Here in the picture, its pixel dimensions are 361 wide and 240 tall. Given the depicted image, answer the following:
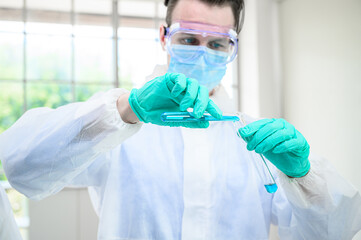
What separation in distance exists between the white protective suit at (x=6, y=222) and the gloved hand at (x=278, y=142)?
2.39 ft

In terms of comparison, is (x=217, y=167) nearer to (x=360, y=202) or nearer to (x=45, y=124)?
(x=360, y=202)

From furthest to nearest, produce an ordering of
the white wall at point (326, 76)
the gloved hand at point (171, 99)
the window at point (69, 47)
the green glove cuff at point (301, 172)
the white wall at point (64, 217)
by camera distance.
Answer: the window at point (69, 47)
the white wall at point (64, 217)
the white wall at point (326, 76)
the green glove cuff at point (301, 172)
the gloved hand at point (171, 99)

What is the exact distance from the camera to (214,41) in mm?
1266

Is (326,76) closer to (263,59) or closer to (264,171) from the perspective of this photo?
(263,59)

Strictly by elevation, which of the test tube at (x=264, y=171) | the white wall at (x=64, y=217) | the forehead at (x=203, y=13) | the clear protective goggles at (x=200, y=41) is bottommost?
the white wall at (x=64, y=217)

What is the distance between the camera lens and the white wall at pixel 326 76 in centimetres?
228

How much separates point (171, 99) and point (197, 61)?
0.38 meters

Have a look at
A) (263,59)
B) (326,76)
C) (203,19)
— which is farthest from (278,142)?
(263,59)

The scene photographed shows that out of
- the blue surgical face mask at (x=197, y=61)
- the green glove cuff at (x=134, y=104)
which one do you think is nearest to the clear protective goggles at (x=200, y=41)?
the blue surgical face mask at (x=197, y=61)

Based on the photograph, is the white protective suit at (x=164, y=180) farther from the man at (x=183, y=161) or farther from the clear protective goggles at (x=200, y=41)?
the clear protective goggles at (x=200, y=41)

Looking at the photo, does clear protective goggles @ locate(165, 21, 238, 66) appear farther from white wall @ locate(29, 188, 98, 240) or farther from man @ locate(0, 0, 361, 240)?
white wall @ locate(29, 188, 98, 240)

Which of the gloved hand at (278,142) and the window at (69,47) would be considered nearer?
the gloved hand at (278,142)

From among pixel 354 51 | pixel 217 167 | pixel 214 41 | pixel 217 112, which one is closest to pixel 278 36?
pixel 354 51

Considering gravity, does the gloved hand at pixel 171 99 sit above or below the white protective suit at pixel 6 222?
above
